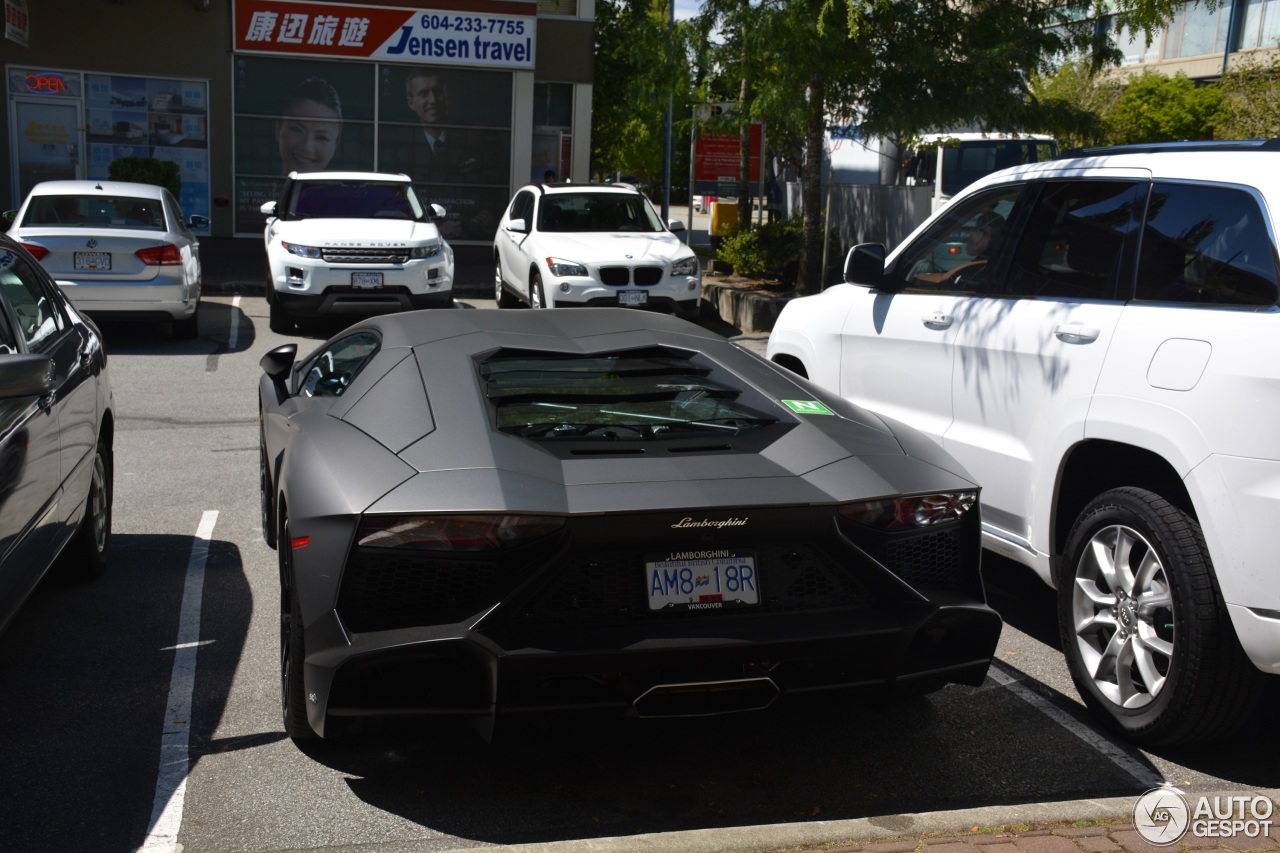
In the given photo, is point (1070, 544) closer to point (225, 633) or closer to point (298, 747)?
point (298, 747)

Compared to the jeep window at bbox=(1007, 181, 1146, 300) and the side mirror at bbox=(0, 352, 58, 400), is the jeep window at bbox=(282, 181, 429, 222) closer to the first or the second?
the jeep window at bbox=(1007, 181, 1146, 300)

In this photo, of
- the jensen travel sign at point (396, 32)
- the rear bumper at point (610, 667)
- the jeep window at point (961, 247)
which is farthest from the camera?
the jensen travel sign at point (396, 32)

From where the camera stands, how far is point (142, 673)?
4.86 meters

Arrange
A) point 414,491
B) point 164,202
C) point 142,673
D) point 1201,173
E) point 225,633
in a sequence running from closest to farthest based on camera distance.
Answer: point 414,491, point 1201,173, point 142,673, point 225,633, point 164,202

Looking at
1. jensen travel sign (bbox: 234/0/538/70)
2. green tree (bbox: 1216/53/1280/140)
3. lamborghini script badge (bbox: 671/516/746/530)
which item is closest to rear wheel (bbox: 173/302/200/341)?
jensen travel sign (bbox: 234/0/538/70)

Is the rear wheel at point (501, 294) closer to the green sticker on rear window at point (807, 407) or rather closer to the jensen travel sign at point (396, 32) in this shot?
the jensen travel sign at point (396, 32)

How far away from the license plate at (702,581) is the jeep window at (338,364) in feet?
5.22

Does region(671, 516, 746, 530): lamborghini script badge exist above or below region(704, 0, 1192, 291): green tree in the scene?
below

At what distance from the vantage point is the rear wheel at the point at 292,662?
3836 millimetres

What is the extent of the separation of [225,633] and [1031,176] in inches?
151

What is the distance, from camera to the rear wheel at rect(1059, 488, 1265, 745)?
13.2 ft

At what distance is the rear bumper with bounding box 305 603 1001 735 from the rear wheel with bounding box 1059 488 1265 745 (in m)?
0.89

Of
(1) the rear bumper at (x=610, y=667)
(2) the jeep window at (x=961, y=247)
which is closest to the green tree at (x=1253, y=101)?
(2) the jeep window at (x=961, y=247)

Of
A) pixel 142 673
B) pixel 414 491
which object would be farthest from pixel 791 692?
pixel 142 673
